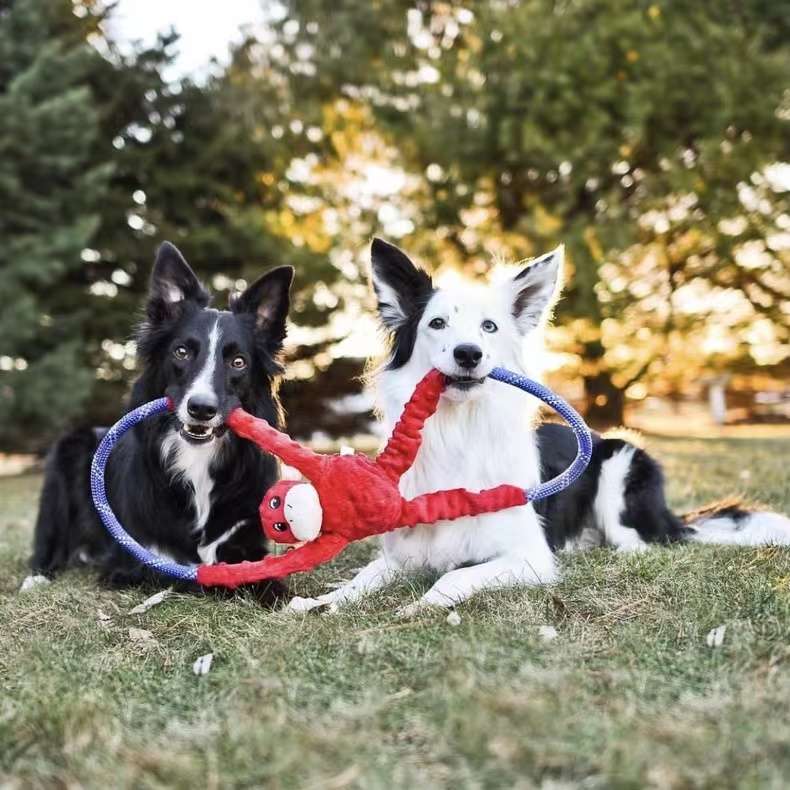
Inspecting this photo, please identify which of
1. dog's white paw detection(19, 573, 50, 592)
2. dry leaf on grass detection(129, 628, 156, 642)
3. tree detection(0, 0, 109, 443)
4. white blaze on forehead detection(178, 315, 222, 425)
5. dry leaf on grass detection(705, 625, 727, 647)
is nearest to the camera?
dry leaf on grass detection(705, 625, 727, 647)

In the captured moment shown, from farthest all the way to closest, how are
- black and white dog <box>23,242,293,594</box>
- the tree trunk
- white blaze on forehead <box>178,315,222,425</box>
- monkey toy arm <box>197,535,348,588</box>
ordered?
1. the tree trunk
2. black and white dog <box>23,242,293,594</box>
3. white blaze on forehead <box>178,315,222,425</box>
4. monkey toy arm <box>197,535,348,588</box>

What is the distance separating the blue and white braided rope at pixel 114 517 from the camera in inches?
147

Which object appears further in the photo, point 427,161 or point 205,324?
point 427,161

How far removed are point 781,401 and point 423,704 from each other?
2109cm

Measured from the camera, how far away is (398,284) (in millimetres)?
4078

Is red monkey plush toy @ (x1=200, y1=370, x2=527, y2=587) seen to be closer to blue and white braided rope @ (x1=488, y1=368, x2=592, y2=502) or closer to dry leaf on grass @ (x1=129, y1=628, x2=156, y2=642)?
blue and white braided rope @ (x1=488, y1=368, x2=592, y2=502)

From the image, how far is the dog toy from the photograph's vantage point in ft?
11.6

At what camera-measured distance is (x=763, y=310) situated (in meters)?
15.9

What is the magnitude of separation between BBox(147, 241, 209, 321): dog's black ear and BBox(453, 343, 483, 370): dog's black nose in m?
1.32

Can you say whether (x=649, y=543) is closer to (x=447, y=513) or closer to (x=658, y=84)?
(x=447, y=513)

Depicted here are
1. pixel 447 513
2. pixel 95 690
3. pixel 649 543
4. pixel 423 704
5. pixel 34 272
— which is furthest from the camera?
pixel 34 272

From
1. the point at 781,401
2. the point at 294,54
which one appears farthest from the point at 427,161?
the point at 781,401

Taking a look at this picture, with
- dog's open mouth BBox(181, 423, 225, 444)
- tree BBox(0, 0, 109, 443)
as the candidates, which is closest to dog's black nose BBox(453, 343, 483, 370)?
dog's open mouth BBox(181, 423, 225, 444)

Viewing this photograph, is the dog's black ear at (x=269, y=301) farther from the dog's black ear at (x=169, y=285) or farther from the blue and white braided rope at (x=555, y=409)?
the blue and white braided rope at (x=555, y=409)
